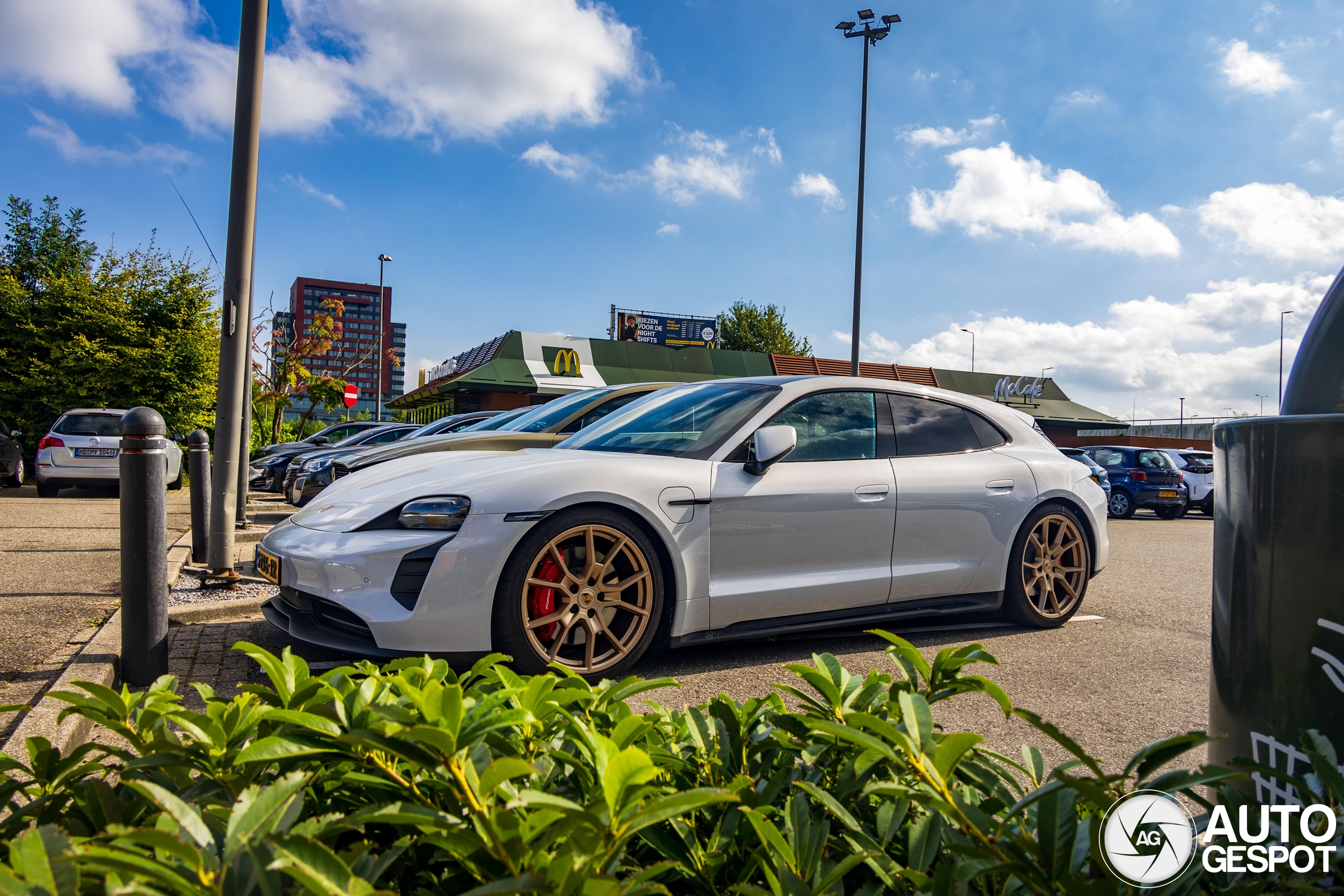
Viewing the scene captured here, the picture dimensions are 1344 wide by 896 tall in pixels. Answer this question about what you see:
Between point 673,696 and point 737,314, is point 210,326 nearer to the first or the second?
point 673,696

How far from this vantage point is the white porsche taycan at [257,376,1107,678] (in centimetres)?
346

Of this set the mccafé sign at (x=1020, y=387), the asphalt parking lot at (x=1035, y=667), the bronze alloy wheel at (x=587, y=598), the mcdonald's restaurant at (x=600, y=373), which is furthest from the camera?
the mccafé sign at (x=1020, y=387)

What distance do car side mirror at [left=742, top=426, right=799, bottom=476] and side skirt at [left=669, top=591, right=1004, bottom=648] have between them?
2.49ft

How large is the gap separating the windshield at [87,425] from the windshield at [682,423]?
11806 millimetres

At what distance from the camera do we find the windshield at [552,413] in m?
6.71

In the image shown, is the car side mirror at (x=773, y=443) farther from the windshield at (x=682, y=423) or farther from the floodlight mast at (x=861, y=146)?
the floodlight mast at (x=861, y=146)

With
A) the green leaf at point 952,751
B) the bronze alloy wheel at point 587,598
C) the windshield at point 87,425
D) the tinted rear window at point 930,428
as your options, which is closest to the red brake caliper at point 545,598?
the bronze alloy wheel at point 587,598

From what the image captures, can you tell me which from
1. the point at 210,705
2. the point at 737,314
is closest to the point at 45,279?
the point at 210,705

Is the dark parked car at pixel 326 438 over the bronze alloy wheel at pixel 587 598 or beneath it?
over

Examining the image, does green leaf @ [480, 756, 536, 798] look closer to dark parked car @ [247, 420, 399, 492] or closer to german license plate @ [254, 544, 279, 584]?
german license plate @ [254, 544, 279, 584]

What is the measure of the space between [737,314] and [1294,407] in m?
60.2

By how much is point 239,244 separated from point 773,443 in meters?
4.09

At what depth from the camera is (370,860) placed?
0.79m

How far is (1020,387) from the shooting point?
41.9 m
